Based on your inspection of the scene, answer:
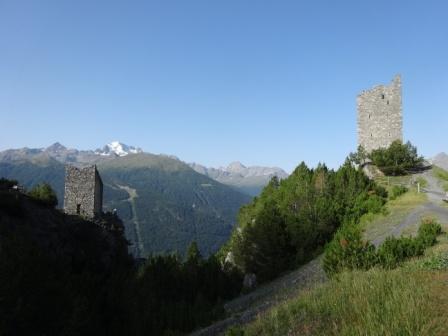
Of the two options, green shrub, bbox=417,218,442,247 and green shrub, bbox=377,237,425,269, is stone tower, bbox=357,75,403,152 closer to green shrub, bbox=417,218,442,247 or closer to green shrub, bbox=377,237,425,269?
green shrub, bbox=417,218,442,247

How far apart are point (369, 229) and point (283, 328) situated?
22.2m

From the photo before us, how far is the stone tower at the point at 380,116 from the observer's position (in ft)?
145

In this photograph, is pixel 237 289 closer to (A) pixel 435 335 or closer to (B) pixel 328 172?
(B) pixel 328 172

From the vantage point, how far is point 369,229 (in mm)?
28875

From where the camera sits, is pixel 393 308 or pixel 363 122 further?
pixel 363 122

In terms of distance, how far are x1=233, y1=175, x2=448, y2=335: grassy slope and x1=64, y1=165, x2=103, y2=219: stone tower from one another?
34529 mm

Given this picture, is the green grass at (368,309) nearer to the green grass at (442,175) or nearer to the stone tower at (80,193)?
the green grass at (442,175)

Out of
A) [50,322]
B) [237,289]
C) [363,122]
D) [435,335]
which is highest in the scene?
[363,122]

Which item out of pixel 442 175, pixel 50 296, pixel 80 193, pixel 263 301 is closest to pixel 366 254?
pixel 263 301

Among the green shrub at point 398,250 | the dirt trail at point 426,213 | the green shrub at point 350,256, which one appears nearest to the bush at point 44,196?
the dirt trail at point 426,213

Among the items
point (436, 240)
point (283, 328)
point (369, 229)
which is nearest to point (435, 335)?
point (283, 328)

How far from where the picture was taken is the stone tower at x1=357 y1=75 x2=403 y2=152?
44250 millimetres

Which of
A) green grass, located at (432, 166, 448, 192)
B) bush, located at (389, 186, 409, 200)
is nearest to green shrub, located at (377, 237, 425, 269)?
bush, located at (389, 186, 409, 200)

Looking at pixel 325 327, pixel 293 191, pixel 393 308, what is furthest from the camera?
pixel 293 191
